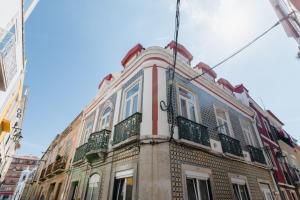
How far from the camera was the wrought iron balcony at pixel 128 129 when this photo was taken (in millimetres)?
5637

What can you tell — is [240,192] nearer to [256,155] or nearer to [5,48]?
[256,155]

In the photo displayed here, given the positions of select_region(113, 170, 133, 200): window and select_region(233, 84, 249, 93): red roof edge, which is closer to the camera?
select_region(113, 170, 133, 200): window

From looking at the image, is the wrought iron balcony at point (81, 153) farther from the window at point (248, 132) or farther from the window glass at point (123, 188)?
the window at point (248, 132)

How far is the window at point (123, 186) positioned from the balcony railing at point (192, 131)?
2.10m

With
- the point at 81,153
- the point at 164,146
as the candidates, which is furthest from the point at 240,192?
the point at 81,153

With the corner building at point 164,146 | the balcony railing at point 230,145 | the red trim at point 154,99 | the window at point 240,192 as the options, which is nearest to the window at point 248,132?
the corner building at point 164,146

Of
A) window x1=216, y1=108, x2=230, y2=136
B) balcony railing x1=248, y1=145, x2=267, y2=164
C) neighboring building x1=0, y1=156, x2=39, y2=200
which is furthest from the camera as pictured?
neighboring building x1=0, y1=156, x2=39, y2=200

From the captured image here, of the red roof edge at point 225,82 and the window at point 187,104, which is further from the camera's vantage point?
the red roof edge at point 225,82

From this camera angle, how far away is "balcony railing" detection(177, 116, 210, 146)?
18.9ft

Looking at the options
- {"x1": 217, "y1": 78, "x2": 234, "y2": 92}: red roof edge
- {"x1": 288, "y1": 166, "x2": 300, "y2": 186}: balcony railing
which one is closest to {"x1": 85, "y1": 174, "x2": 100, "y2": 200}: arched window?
{"x1": 217, "y1": 78, "x2": 234, "y2": 92}: red roof edge

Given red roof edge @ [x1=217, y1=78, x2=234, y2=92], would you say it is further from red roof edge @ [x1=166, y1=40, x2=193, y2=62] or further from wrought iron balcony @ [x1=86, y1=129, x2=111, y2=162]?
wrought iron balcony @ [x1=86, y1=129, x2=111, y2=162]

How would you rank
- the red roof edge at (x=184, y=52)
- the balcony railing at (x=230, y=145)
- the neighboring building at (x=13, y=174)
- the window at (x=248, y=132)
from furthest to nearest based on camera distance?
the neighboring building at (x=13, y=174) < the window at (x=248, y=132) < the red roof edge at (x=184, y=52) < the balcony railing at (x=230, y=145)

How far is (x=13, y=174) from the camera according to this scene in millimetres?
59344

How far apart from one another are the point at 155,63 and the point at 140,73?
31.5 inches
